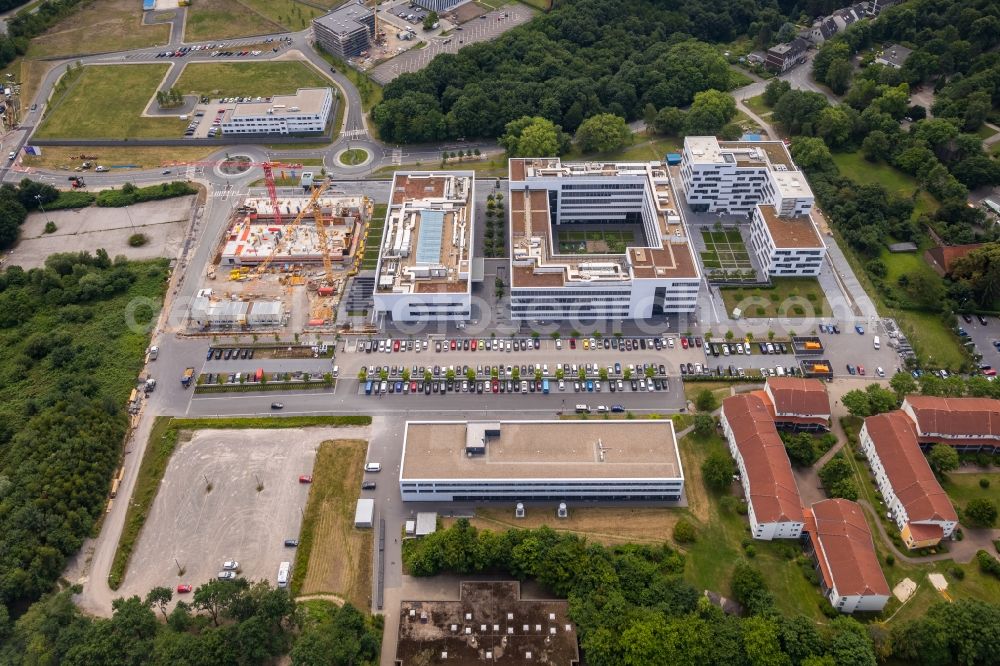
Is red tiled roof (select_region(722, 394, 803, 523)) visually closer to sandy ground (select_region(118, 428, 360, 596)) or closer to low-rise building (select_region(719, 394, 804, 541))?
low-rise building (select_region(719, 394, 804, 541))

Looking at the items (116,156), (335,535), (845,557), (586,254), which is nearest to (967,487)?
(845,557)

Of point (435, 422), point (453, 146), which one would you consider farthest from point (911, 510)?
point (453, 146)

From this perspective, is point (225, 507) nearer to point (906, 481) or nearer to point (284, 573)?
point (284, 573)

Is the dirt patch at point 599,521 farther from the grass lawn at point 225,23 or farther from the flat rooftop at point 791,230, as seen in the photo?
the grass lawn at point 225,23

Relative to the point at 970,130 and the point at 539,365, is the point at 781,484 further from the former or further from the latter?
the point at 970,130

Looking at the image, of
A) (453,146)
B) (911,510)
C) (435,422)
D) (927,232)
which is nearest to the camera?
(911,510)

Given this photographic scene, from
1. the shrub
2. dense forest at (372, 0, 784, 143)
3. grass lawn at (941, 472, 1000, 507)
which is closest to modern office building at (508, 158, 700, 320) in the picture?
dense forest at (372, 0, 784, 143)
